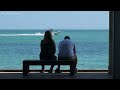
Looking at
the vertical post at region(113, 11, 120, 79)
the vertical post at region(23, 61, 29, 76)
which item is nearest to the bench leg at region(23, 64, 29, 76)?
the vertical post at region(23, 61, 29, 76)

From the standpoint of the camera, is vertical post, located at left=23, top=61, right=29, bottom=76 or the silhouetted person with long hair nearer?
vertical post, located at left=23, top=61, right=29, bottom=76

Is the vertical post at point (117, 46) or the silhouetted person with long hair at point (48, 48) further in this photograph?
the silhouetted person with long hair at point (48, 48)

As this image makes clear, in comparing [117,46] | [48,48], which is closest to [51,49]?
[48,48]

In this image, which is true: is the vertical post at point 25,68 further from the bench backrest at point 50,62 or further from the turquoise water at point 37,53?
the turquoise water at point 37,53

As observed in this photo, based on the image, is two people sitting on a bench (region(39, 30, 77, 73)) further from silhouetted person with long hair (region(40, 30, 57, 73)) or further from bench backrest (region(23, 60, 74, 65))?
bench backrest (region(23, 60, 74, 65))

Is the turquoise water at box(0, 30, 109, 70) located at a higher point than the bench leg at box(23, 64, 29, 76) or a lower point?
lower

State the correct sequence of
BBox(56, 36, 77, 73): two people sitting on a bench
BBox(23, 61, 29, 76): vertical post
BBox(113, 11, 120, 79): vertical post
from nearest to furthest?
BBox(113, 11, 120, 79): vertical post, BBox(23, 61, 29, 76): vertical post, BBox(56, 36, 77, 73): two people sitting on a bench

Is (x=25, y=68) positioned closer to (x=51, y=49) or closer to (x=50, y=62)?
(x=50, y=62)

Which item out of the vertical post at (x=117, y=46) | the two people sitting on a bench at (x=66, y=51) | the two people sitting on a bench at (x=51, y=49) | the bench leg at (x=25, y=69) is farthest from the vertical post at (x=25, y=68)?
the vertical post at (x=117, y=46)

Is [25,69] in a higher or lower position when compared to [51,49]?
lower

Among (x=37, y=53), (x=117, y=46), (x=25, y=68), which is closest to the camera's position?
(x=117, y=46)

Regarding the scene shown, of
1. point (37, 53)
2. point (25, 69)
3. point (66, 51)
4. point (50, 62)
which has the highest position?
point (66, 51)
